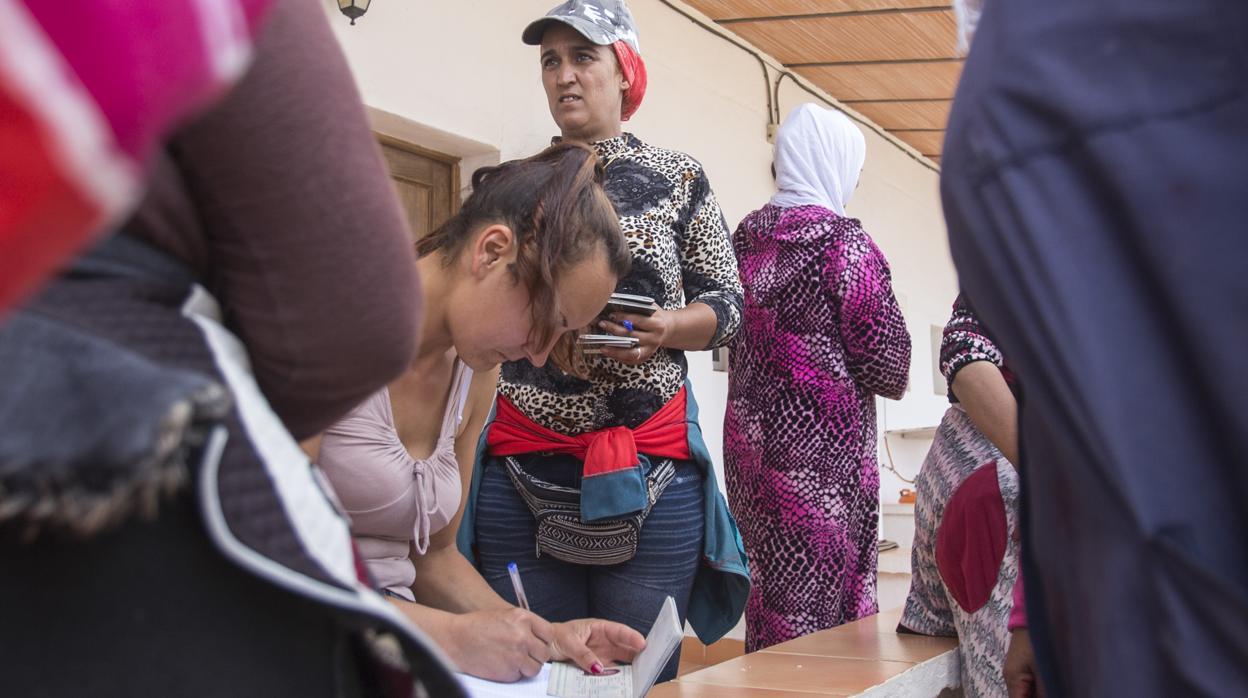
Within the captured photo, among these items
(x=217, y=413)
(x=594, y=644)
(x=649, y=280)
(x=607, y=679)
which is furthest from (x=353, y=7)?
(x=217, y=413)

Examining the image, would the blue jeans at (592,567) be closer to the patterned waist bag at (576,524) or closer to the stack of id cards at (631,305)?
the patterned waist bag at (576,524)

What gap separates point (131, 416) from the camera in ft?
1.72

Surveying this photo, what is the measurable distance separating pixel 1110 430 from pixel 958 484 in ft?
5.03

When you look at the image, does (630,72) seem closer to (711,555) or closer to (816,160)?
(816,160)

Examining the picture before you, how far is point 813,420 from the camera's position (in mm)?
2705

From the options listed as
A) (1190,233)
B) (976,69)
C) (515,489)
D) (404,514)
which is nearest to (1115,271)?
(1190,233)

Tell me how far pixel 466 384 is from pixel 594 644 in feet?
1.53

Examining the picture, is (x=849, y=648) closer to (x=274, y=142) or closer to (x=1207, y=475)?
(x=1207, y=475)

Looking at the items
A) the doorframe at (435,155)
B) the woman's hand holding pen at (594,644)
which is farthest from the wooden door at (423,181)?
the woman's hand holding pen at (594,644)

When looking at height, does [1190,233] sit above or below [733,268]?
above

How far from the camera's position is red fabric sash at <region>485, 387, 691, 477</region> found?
6.81 ft

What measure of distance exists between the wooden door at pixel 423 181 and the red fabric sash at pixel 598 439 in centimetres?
175

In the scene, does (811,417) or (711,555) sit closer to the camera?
(711,555)

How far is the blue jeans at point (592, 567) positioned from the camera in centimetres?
209
